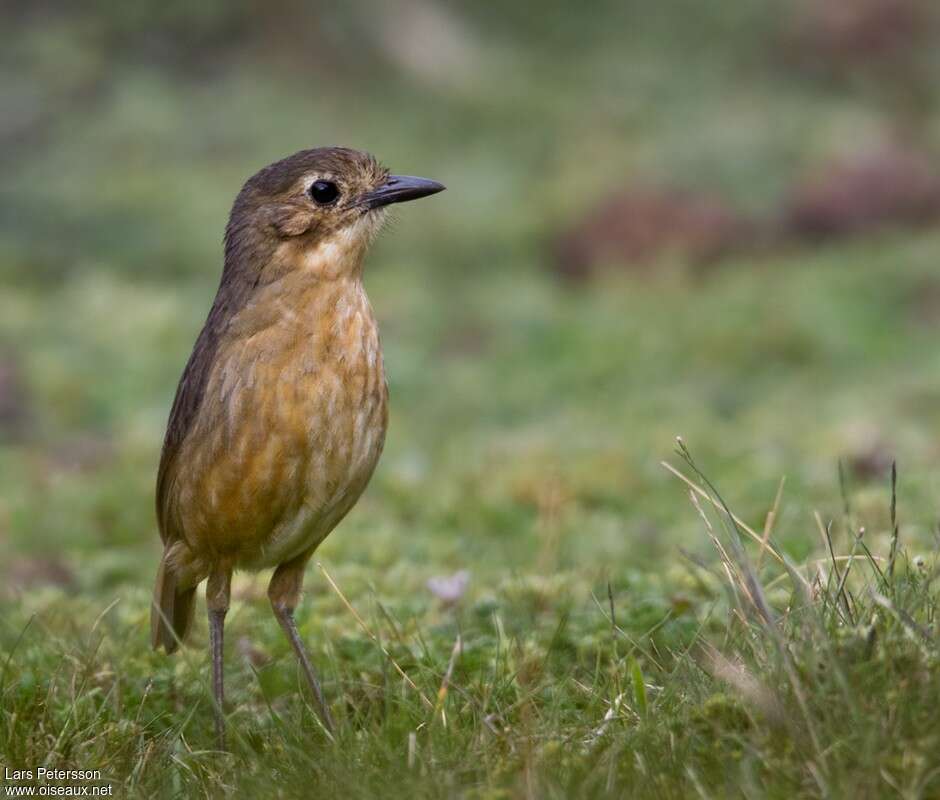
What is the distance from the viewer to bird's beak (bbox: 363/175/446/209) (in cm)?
492

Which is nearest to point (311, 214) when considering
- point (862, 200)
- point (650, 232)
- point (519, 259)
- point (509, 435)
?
point (509, 435)

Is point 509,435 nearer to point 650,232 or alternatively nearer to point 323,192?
point 323,192

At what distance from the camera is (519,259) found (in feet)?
53.6

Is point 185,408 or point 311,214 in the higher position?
point 311,214

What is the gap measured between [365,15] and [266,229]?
56.4 ft

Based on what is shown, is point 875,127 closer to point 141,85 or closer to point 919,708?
point 141,85

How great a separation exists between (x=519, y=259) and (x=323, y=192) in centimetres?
1153

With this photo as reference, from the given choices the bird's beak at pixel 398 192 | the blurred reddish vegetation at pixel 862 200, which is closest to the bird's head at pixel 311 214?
the bird's beak at pixel 398 192

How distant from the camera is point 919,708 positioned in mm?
3275

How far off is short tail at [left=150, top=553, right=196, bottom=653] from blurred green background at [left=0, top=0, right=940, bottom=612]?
0.26 metres

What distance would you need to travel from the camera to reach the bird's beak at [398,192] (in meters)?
4.92

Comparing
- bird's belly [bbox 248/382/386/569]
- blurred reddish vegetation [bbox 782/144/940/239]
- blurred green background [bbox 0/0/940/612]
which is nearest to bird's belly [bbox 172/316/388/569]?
bird's belly [bbox 248/382/386/569]

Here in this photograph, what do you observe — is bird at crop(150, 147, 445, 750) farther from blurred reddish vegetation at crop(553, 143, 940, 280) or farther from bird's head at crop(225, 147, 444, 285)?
blurred reddish vegetation at crop(553, 143, 940, 280)

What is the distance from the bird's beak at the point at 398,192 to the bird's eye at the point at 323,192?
11 centimetres
